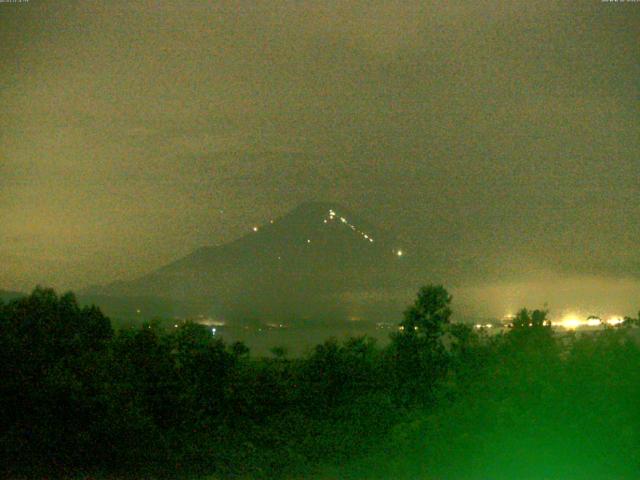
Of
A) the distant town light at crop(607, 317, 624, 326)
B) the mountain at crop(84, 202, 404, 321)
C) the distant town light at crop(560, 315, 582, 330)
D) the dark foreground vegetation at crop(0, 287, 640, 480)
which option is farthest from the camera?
the mountain at crop(84, 202, 404, 321)

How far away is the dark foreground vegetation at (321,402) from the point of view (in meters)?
8.82

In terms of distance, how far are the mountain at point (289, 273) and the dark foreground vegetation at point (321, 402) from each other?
3.94 metres

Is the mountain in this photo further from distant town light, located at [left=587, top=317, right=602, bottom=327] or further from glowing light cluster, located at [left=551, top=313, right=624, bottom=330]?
distant town light, located at [left=587, top=317, right=602, bottom=327]

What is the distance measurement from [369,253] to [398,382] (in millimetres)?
5923

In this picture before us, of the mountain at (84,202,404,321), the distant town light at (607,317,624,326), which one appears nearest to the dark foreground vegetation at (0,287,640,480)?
the distant town light at (607,317,624,326)

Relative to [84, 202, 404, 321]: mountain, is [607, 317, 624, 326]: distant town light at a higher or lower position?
lower

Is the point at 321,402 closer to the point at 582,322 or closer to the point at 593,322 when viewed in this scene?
the point at 593,322

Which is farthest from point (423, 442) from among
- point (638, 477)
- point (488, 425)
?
point (638, 477)

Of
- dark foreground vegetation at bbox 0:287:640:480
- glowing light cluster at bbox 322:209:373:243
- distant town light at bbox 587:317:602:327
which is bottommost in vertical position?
dark foreground vegetation at bbox 0:287:640:480

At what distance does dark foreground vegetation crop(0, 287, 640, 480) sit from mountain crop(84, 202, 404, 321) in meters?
3.94

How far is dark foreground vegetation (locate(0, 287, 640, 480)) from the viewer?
28.9 feet

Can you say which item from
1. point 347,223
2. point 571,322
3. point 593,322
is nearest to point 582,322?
point 571,322

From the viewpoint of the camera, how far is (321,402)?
11195 millimetres

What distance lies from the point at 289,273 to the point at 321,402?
18.8ft
